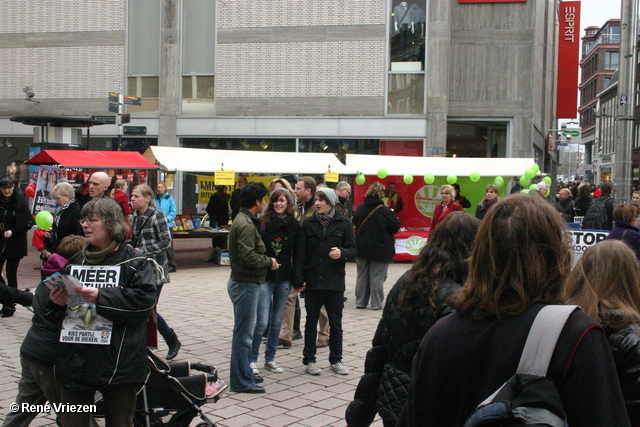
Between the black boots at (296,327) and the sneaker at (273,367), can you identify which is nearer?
the sneaker at (273,367)

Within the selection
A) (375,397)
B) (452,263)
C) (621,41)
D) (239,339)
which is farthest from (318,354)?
(621,41)

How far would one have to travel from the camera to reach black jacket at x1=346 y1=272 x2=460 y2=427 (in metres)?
3.23

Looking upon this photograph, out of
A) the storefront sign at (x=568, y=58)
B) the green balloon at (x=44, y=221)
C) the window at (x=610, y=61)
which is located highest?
the window at (x=610, y=61)

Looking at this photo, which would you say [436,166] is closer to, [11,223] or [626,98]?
[626,98]

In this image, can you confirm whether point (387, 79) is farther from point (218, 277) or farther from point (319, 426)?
point (319, 426)

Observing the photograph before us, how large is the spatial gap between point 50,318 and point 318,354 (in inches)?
157

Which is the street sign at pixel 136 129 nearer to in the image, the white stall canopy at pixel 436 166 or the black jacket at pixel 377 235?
the white stall canopy at pixel 436 166

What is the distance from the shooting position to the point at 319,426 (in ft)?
16.4

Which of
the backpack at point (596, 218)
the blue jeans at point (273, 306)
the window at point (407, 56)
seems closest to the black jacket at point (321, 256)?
the blue jeans at point (273, 306)

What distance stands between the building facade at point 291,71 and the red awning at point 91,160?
795cm

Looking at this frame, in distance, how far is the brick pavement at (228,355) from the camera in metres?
5.26

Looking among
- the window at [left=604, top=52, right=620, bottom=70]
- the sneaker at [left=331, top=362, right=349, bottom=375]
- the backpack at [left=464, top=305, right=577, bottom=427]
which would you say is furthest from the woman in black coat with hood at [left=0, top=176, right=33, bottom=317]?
the window at [left=604, top=52, right=620, bottom=70]

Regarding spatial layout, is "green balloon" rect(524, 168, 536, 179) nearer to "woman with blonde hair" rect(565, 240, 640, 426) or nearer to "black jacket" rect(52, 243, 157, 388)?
"woman with blonde hair" rect(565, 240, 640, 426)

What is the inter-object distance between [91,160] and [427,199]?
7.68 metres
